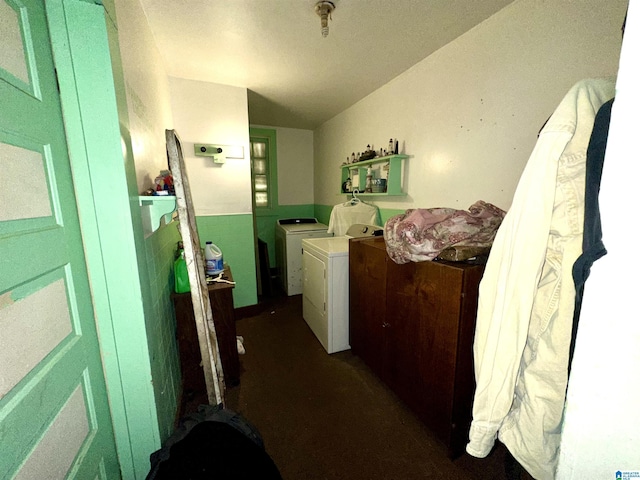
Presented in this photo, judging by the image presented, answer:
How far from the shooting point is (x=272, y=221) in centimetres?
405

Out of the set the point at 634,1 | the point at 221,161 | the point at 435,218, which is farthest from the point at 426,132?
the point at 221,161

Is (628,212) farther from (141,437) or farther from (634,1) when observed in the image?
(141,437)

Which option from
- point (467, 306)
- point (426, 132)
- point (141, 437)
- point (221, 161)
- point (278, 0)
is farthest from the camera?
point (221, 161)

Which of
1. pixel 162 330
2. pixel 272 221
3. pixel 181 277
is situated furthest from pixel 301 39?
pixel 272 221

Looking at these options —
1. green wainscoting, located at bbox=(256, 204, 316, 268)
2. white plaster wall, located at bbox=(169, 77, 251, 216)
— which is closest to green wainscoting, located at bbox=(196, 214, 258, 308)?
white plaster wall, located at bbox=(169, 77, 251, 216)

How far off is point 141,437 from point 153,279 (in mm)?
656

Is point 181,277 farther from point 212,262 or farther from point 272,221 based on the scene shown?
point 272,221

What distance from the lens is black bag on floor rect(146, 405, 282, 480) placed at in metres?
0.77

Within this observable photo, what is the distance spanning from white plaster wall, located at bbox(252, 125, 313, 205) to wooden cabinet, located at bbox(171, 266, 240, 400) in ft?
8.55

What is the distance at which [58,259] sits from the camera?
27.7 inches

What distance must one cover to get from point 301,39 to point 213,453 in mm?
2326

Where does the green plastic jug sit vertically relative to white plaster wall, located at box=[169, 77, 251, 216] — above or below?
below

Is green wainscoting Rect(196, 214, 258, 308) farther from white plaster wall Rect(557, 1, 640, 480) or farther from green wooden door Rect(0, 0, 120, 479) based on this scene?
white plaster wall Rect(557, 1, 640, 480)

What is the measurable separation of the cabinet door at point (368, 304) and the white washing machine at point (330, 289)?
8cm
